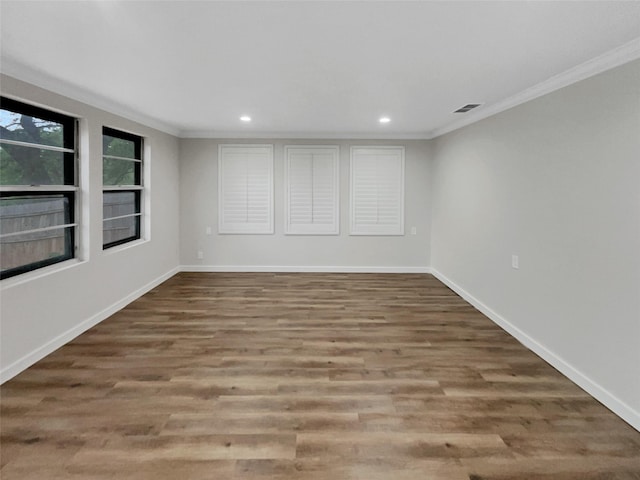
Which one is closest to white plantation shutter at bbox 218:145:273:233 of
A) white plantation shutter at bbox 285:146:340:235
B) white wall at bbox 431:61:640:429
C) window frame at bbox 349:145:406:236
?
white plantation shutter at bbox 285:146:340:235

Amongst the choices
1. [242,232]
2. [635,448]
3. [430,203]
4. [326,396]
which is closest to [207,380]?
[326,396]

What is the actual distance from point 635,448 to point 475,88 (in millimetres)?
2822

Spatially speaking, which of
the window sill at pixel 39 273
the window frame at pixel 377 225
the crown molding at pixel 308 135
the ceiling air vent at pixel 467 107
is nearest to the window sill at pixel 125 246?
the window sill at pixel 39 273

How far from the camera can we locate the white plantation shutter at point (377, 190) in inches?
265

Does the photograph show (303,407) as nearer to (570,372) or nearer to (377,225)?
(570,372)

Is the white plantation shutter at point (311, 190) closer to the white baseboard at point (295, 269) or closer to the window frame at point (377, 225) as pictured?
the window frame at point (377, 225)

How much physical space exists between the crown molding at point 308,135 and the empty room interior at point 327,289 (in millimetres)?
857

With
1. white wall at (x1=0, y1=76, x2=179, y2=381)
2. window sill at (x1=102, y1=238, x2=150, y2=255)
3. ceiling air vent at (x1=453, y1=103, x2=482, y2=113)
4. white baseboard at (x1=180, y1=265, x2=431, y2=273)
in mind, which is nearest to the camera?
white wall at (x1=0, y1=76, x2=179, y2=381)

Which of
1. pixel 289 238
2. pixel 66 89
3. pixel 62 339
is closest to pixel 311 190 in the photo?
pixel 289 238

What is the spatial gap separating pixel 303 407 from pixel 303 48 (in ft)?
7.43

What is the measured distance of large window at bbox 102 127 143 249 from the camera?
15.0 feet

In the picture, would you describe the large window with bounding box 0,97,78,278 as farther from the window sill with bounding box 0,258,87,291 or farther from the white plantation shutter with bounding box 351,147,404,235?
the white plantation shutter with bounding box 351,147,404,235

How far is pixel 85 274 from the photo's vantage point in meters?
3.94

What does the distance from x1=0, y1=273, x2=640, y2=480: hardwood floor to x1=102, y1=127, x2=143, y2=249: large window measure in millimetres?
1105
